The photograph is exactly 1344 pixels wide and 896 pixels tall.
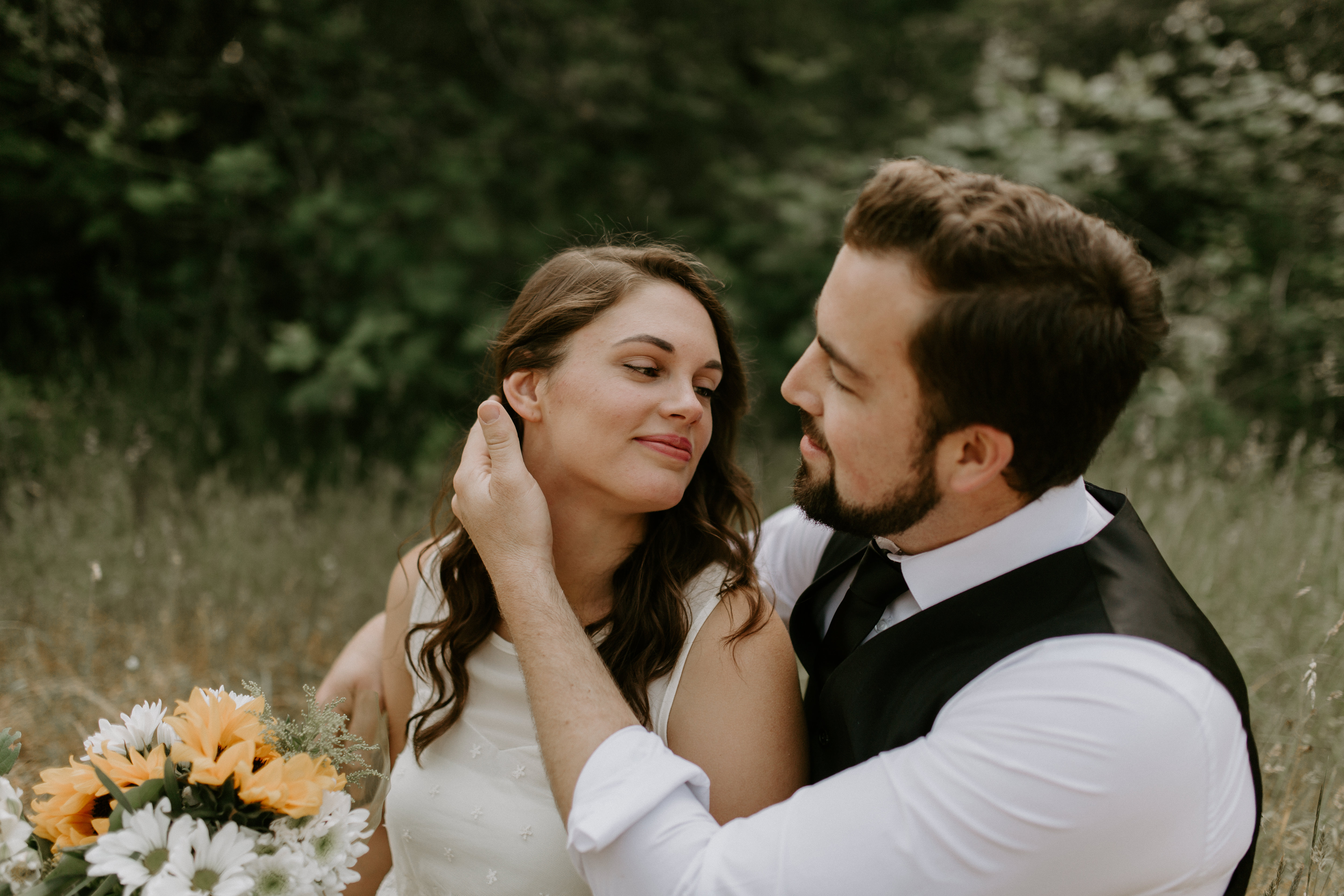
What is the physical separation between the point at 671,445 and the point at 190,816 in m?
1.19

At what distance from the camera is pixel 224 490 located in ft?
15.1

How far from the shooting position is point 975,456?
1.74 meters

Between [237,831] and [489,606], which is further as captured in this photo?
[489,606]

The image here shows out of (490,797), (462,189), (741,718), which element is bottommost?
(490,797)

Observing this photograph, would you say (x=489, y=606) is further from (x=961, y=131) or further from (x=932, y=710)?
(x=961, y=131)

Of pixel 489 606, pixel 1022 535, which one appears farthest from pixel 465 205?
pixel 1022 535

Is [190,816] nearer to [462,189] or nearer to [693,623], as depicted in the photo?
[693,623]

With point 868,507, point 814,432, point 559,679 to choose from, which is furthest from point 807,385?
point 559,679

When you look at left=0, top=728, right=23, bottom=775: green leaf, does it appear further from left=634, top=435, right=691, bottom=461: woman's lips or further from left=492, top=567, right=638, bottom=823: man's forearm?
left=634, top=435, right=691, bottom=461: woman's lips

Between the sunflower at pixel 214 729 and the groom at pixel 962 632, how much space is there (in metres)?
0.47

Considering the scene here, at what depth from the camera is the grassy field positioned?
2.86 meters

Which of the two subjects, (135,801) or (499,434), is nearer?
(135,801)

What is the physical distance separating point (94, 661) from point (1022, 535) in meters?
3.58

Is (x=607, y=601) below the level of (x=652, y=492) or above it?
below
